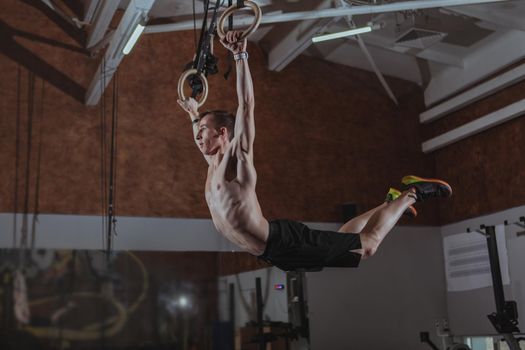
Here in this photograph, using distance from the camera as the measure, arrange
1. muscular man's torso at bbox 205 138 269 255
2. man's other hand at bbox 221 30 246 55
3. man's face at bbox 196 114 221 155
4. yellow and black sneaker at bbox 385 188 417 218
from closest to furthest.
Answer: man's other hand at bbox 221 30 246 55
muscular man's torso at bbox 205 138 269 255
man's face at bbox 196 114 221 155
yellow and black sneaker at bbox 385 188 417 218

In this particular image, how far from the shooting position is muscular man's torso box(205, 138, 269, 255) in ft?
10.3

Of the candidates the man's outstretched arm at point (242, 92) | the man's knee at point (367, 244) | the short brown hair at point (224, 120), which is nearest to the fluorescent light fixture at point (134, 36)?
the short brown hair at point (224, 120)

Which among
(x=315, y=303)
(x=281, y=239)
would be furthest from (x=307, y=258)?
(x=315, y=303)

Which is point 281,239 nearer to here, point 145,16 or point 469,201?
point 145,16

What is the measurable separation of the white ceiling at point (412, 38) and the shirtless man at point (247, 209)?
3.24 meters

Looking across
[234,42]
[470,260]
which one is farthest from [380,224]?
[470,260]

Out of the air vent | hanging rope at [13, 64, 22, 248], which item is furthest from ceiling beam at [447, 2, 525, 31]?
hanging rope at [13, 64, 22, 248]

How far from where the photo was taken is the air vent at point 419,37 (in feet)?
21.3

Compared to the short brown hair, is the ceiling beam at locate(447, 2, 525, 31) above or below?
above

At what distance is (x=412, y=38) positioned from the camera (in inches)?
263

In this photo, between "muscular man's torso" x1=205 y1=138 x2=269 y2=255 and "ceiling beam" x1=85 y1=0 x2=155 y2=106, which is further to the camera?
"ceiling beam" x1=85 y1=0 x2=155 y2=106

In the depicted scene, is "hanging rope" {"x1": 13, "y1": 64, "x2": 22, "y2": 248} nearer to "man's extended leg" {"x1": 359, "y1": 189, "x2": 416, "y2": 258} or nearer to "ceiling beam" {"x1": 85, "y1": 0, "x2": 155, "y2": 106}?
"ceiling beam" {"x1": 85, "y1": 0, "x2": 155, "y2": 106}

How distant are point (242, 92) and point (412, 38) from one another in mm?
4155

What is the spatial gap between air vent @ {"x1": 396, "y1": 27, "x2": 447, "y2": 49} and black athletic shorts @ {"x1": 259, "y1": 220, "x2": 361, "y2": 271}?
3.81 metres
